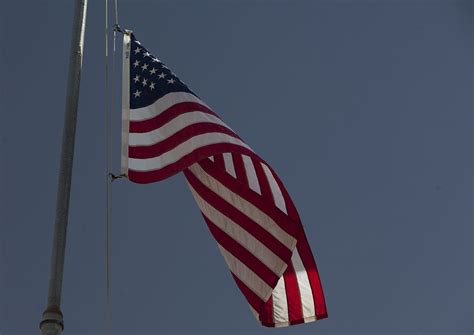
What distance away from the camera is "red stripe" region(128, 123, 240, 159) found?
12008 mm

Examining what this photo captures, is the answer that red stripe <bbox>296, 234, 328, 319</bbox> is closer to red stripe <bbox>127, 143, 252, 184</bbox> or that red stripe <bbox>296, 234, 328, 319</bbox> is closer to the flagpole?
red stripe <bbox>127, 143, 252, 184</bbox>

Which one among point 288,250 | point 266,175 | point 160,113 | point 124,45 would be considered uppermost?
point 124,45

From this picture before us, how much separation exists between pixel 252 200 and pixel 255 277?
90cm

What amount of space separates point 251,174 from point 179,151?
1.07m

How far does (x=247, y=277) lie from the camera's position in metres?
12.4

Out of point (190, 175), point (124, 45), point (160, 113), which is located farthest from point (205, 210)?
point (124, 45)

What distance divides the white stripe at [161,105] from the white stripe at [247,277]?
177 centimetres

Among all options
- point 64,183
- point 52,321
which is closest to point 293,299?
point 64,183

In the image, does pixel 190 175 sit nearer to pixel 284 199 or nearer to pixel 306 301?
pixel 284 199

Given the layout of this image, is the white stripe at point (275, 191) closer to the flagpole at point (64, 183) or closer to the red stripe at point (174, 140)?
the red stripe at point (174, 140)

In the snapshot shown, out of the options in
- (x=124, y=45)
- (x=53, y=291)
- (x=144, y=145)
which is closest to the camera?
(x=53, y=291)

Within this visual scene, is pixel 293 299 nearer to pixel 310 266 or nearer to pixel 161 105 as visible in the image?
pixel 310 266

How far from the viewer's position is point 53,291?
9938mm

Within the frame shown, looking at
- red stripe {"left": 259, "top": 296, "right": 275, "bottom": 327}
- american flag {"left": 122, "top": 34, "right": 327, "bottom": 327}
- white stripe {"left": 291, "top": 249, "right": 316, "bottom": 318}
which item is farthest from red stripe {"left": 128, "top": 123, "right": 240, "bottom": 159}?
red stripe {"left": 259, "top": 296, "right": 275, "bottom": 327}
